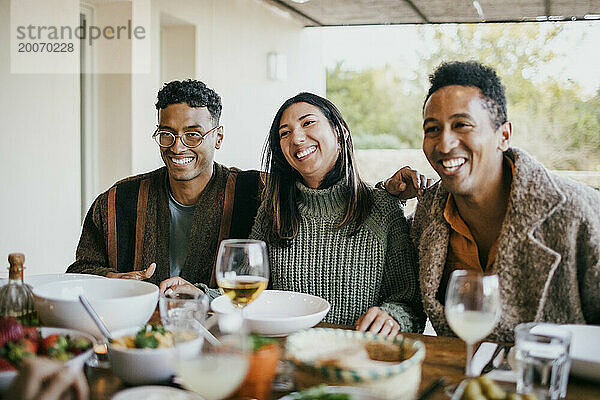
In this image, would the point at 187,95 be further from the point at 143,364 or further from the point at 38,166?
the point at 38,166

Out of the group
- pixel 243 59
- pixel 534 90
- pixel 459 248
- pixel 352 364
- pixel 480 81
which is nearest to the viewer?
pixel 352 364

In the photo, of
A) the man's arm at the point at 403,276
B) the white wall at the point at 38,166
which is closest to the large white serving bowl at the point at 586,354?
the man's arm at the point at 403,276

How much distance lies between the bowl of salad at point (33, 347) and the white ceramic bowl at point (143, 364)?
6cm

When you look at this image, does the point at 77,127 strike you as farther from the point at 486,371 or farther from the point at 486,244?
the point at 486,371

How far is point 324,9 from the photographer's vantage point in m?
6.30

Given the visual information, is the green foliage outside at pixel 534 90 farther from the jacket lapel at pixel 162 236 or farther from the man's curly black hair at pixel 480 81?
the man's curly black hair at pixel 480 81

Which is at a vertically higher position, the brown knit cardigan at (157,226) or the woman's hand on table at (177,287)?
the brown knit cardigan at (157,226)

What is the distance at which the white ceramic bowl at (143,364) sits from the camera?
105 cm

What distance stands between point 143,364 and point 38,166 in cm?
263

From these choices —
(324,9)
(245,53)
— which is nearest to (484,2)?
(324,9)

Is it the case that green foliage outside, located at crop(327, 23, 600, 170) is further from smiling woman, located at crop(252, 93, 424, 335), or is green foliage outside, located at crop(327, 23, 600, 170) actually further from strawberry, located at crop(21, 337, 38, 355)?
strawberry, located at crop(21, 337, 38, 355)

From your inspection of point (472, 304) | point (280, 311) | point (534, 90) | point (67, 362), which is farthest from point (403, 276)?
point (534, 90)

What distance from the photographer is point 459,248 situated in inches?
67.8

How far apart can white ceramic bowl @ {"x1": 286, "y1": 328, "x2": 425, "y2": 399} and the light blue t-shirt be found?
4.09ft
